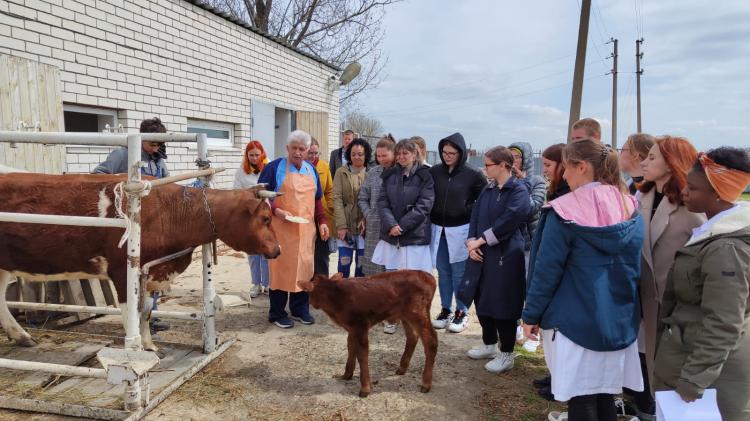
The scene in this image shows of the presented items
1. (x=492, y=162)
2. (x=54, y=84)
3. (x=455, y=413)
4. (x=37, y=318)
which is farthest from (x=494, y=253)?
(x=54, y=84)

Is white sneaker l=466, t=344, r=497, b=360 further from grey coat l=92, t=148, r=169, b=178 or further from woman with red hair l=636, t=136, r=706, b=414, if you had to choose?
grey coat l=92, t=148, r=169, b=178

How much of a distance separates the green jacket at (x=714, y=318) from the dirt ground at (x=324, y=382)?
1398mm

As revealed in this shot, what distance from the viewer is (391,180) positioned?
4648mm

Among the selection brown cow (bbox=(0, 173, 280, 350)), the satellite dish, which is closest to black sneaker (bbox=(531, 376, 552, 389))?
brown cow (bbox=(0, 173, 280, 350))

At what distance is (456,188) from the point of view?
4609 millimetres

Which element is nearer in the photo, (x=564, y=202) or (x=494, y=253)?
(x=564, y=202)

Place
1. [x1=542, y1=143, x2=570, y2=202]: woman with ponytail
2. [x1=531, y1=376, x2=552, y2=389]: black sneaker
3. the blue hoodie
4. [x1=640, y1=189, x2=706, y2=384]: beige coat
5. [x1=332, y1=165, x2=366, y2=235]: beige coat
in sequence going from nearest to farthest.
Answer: the blue hoodie, [x1=640, y1=189, x2=706, y2=384]: beige coat, [x1=542, y1=143, x2=570, y2=202]: woman with ponytail, [x1=531, y1=376, x2=552, y2=389]: black sneaker, [x1=332, y1=165, x2=366, y2=235]: beige coat

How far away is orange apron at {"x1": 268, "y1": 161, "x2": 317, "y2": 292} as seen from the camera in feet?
14.9

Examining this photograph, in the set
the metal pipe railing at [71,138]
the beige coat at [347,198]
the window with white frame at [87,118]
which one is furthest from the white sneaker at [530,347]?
the window with white frame at [87,118]

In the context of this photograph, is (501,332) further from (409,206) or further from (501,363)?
(409,206)

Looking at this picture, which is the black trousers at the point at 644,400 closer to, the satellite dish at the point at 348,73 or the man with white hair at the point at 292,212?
the man with white hair at the point at 292,212

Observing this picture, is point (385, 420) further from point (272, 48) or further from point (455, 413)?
point (272, 48)

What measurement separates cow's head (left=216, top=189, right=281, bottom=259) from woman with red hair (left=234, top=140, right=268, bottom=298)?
1641mm

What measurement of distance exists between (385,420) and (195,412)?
1.29 m
